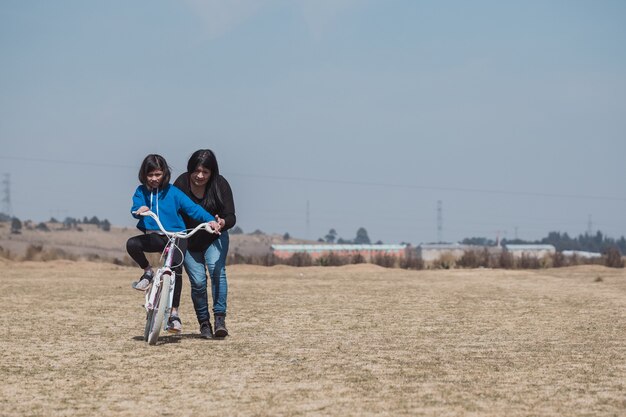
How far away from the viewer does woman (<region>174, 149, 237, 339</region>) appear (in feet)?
38.0

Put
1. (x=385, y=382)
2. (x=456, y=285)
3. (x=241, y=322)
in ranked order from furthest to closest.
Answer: (x=456, y=285) < (x=241, y=322) < (x=385, y=382)

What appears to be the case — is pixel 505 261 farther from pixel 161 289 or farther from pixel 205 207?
pixel 161 289

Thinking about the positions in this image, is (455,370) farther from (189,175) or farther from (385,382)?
(189,175)

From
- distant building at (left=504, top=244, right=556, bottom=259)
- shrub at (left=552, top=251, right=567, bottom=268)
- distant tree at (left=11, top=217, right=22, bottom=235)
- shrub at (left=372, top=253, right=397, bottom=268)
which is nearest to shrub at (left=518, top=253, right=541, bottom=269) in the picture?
shrub at (left=552, top=251, right=567, bottom=268)

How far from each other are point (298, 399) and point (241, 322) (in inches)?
281

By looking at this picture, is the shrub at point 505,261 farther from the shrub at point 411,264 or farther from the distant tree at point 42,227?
the distant tree at point 42,227

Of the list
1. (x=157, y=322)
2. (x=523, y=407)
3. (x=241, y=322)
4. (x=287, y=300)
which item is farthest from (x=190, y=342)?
(x=287, y=300)

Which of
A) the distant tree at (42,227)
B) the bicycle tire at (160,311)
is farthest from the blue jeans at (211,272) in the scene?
the distant tree at (42,227)

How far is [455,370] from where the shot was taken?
9016 millimetres

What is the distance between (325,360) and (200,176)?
2.67m

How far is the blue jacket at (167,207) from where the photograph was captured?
1136 centimetres

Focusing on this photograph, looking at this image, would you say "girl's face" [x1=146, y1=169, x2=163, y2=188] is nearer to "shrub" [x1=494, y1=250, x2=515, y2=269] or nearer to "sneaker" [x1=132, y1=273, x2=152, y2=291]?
"sneaker" [x1=132, y1=273, x2=152, y2=291]

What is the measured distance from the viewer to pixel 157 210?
37.2 feet

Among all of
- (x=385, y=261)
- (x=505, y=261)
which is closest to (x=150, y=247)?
(x=505, y=261)
